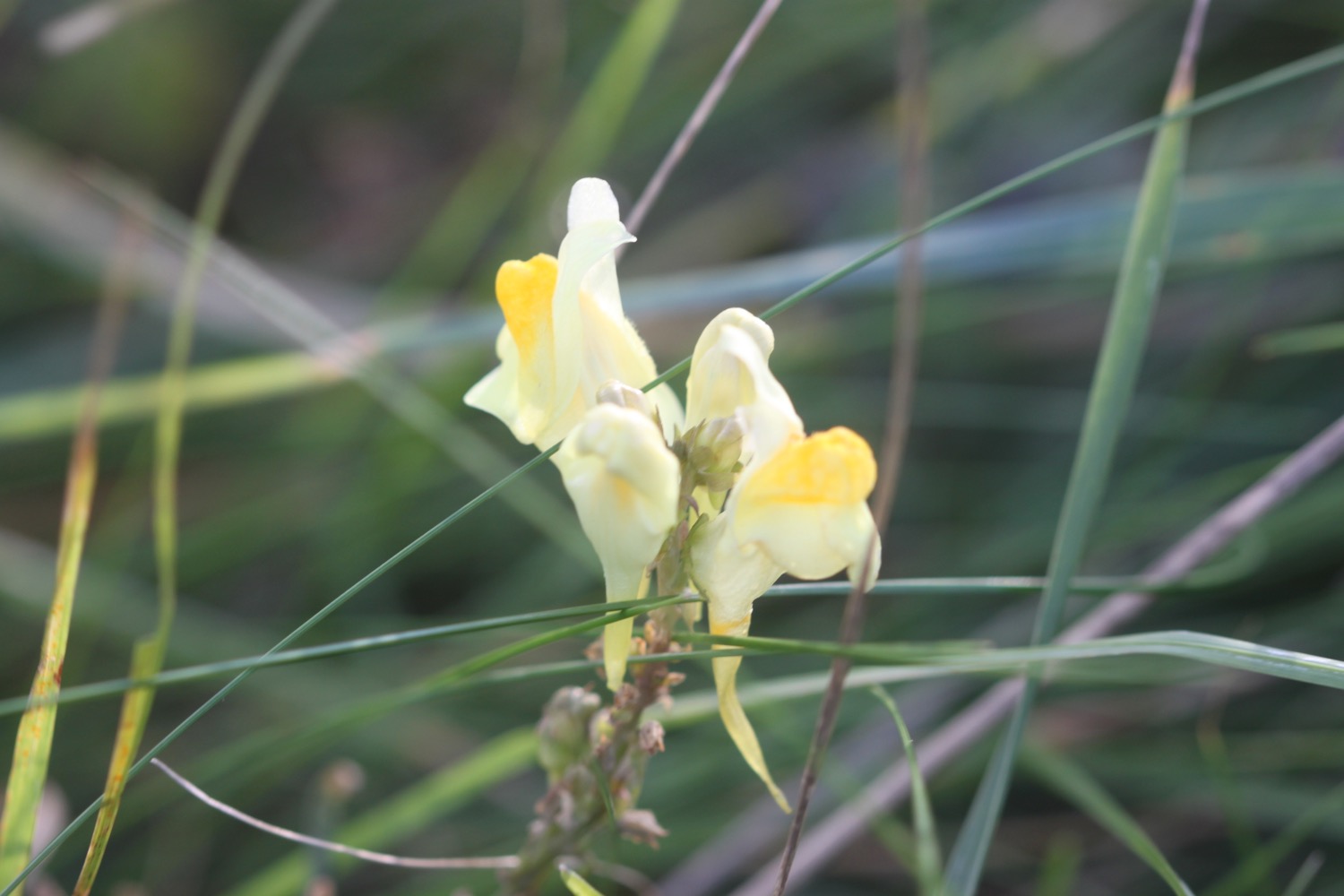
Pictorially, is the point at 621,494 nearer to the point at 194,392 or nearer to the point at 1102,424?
the point at 1102,424

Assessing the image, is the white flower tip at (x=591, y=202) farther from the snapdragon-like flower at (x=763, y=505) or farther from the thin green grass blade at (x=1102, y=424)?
the thin green grass blade at (x=1102, y=424)

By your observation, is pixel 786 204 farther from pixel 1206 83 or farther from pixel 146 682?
pixel 146 682

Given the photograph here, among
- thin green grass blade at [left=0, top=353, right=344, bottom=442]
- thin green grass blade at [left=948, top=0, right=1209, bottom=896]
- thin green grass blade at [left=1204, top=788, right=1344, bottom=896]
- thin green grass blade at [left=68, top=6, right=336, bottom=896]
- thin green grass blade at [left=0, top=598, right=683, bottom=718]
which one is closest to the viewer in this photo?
thin green grass blade at [left=0, top=598, right=683, bottom=718]

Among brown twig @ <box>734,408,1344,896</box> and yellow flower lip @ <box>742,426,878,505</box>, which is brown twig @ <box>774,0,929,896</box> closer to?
yellow flower lip @ <box>742,426,878,505</box>

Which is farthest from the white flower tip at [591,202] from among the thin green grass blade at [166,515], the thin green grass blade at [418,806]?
the thin green grass blade at [418,806]

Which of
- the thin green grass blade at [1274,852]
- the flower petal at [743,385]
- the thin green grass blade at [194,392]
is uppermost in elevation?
the thin green grass blade at [194,392]

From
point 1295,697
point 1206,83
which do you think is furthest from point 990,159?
point 1295,697

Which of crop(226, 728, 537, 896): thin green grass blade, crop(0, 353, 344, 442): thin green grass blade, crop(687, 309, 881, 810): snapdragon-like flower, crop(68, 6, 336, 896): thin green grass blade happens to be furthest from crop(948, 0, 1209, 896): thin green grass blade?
crop(0, 353, 344, 442): thin green grass blade
